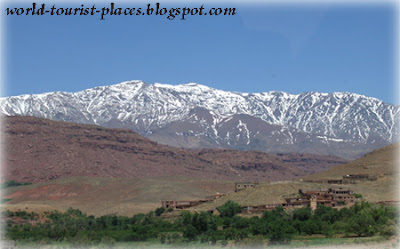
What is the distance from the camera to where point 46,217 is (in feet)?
352

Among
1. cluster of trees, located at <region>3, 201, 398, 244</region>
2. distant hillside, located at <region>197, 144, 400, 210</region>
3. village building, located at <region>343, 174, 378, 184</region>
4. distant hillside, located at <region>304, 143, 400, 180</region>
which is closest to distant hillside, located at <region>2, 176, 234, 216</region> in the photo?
distant hillside, located at <region>304, 143, 400, 180</region>

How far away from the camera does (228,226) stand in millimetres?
83312

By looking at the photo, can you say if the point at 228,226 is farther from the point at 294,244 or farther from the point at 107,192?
the point at 107,192

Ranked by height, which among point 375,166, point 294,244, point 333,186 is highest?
point 375,166

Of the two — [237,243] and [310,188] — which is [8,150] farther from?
[237,243]

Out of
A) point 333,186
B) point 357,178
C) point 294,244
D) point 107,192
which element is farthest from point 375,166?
point 294,244

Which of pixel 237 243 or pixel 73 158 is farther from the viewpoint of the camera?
pixel 73 158

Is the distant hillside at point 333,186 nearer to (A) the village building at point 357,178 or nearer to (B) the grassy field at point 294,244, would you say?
(A) the village building at point 357,178

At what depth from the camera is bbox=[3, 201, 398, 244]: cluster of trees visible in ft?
228

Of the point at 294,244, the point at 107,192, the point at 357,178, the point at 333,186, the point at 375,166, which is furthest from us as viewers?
the point at 107,192

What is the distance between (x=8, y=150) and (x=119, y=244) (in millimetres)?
126413

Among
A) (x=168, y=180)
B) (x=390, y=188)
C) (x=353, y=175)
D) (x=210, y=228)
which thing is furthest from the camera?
(x=168, y=180)

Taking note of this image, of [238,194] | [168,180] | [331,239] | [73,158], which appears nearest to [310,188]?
[238,194]

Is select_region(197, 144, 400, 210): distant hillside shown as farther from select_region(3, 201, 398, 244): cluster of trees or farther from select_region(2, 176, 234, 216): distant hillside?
select_region(2, 176, 234, 216): distant hillside
